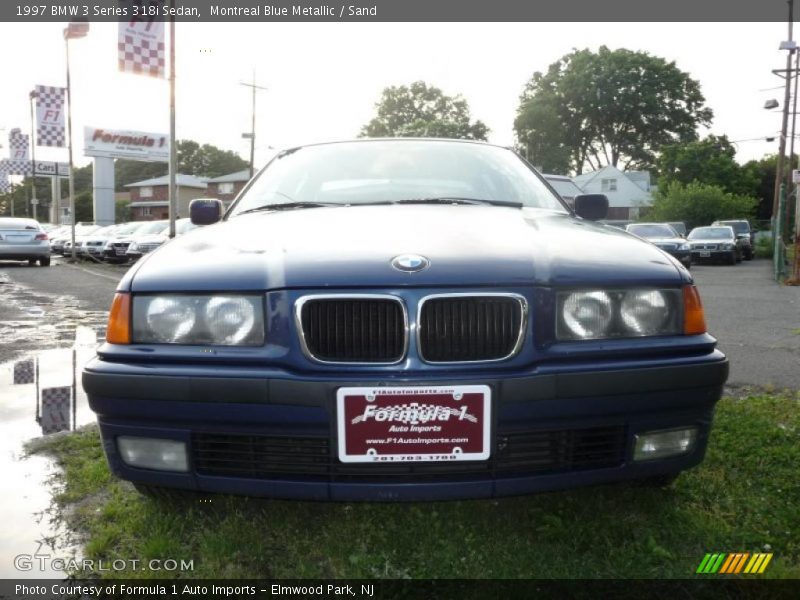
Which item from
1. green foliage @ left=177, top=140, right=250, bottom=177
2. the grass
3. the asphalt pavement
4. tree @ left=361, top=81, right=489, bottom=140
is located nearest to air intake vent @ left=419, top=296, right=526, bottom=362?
the grass

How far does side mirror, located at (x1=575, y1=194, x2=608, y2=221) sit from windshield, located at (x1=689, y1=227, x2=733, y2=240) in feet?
68.0

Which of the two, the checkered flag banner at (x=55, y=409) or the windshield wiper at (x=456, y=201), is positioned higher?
the windshield wiper at (x=456, y=201)

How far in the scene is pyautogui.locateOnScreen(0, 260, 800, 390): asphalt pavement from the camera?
200 inches

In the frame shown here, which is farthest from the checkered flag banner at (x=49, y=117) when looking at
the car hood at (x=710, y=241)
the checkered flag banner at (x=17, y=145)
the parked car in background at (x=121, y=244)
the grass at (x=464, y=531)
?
the grass at (x=464, y=531)

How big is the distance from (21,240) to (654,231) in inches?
644

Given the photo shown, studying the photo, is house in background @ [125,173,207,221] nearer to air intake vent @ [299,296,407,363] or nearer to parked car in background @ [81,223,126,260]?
parked car in background @ [81,223,126,260]

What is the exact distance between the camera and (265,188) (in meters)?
3.32

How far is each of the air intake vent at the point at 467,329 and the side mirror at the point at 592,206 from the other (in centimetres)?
154

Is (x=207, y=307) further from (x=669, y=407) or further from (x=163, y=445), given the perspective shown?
(x=669, y=407)

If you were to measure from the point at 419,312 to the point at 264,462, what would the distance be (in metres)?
0.59

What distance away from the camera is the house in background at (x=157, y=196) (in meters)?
66.1

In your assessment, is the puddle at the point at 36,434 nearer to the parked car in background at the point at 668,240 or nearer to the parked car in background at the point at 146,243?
the parked car in background at the point at 146,243

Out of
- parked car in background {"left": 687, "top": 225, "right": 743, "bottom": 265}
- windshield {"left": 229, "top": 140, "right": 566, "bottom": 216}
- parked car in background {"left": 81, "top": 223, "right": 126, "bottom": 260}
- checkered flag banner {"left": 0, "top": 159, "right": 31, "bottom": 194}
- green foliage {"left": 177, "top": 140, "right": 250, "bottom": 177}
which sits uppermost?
green foliage {"left": 177, "top": 140, "right": 250, "bottom": 177}

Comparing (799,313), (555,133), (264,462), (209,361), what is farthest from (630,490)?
(555,133)
